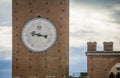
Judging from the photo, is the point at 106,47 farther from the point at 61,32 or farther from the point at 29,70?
the point at 29,70

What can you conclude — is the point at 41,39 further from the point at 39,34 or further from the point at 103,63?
the point at 103,63

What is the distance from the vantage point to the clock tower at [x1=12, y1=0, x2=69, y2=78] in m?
40.6

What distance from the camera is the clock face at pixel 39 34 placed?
40688 millimetres

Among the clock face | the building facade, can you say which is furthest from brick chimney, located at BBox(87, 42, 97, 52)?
the clock face

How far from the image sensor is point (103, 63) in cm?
3906

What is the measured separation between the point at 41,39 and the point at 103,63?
581 cm

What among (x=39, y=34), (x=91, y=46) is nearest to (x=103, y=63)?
(x=91, y=46)

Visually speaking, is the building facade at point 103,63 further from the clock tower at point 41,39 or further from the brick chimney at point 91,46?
the clock tower at point 41,39

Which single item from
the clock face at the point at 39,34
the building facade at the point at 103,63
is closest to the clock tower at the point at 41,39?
the clock face at the point at 39,34

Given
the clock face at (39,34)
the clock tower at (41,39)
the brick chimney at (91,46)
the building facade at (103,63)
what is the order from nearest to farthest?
the building facade at (103,63) → the brick chimney at (91,46) → the clock tower at (41,39) → the clock face at (39,34)

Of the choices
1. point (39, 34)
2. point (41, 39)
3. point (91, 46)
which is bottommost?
point (91, 46)

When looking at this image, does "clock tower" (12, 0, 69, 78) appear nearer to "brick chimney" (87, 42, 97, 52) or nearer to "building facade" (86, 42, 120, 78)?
"brick chimney" (87, 42, 97, 52)

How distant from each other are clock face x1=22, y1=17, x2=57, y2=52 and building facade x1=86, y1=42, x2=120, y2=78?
372 centimetres

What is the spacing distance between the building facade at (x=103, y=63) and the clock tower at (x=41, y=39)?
7.65 ft
